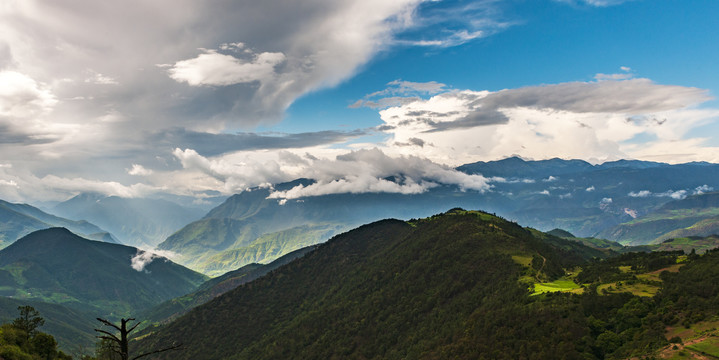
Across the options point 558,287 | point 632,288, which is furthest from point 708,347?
point 558,287

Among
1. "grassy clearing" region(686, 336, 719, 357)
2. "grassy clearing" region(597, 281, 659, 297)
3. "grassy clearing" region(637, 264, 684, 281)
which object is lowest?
"grassy clearing" region(686, 336, 719, 357)

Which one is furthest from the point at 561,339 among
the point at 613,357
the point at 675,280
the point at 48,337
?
the point at 48,337

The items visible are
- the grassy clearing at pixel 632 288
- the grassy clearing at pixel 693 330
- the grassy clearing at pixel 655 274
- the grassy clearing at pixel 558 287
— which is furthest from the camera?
the grassy clearing at pixel 558 287

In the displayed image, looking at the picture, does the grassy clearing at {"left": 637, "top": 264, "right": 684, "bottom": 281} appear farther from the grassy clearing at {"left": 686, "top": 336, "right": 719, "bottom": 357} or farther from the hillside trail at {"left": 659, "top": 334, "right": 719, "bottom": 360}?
the grassy clearing at {"left": 686, "top": 336, "right": 719, "bottom": 357}

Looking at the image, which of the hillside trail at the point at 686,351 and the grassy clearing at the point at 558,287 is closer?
the hillside trail at the point at 686,351

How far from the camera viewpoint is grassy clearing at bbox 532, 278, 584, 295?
172 meters

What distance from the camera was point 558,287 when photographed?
17975 centimetres

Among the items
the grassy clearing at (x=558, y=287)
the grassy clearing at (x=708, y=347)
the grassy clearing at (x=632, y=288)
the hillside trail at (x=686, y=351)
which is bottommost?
the hillside trail at (x=686, y=351)

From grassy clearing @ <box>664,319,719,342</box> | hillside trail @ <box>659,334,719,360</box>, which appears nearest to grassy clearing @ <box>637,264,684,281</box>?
grassy clearing @ <box>664,319,719,342</box>

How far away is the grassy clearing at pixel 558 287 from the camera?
6762 inches

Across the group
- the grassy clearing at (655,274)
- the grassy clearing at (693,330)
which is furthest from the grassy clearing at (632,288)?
the grassy clearing at (693,330)

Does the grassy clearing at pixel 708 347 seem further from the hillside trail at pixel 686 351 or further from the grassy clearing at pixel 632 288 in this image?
the grassy clearing at pixel 632 288

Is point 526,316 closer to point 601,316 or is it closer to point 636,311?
point 601,316

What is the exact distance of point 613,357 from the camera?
11519 cm
